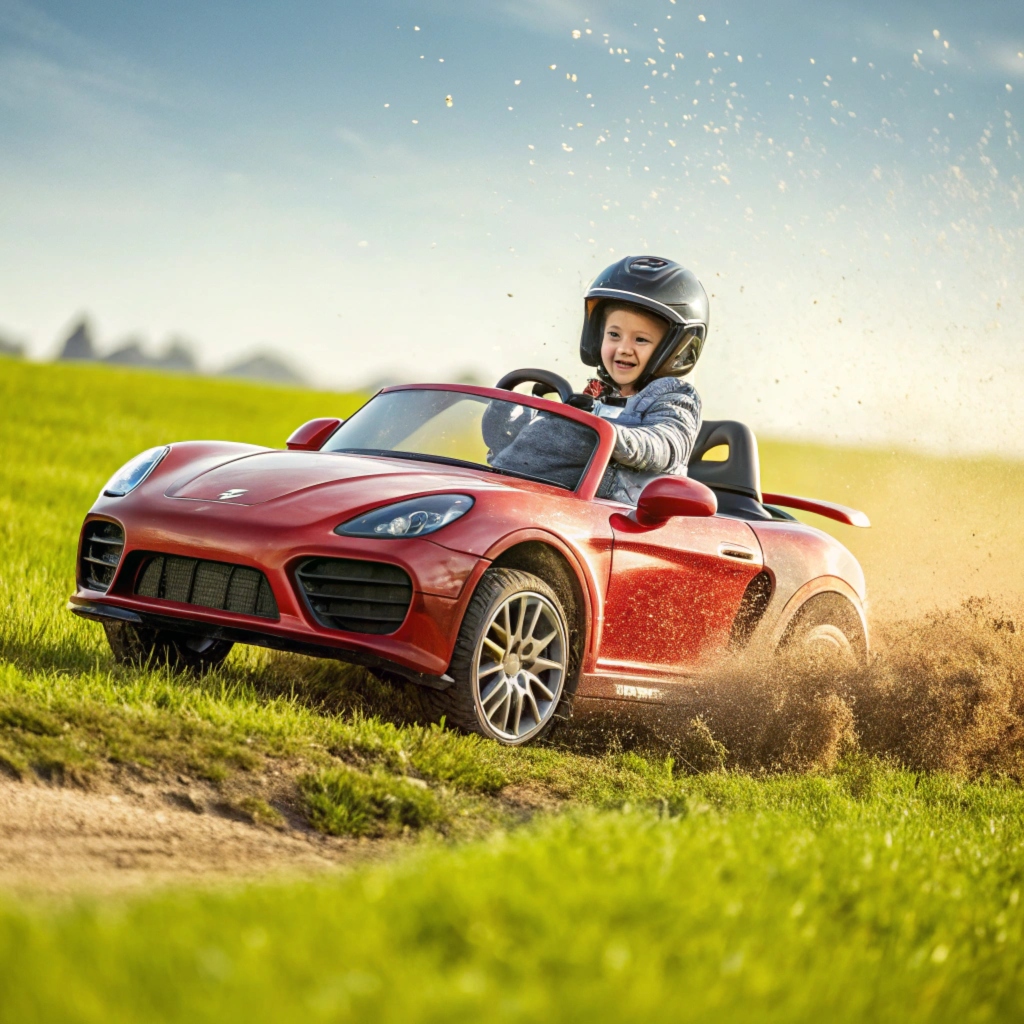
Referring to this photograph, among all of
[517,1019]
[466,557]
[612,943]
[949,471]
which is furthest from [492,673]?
[949,471]

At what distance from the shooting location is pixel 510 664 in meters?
5.73

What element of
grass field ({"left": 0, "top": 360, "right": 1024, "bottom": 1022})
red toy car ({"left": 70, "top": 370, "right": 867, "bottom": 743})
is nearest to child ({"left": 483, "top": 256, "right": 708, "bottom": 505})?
red toy car ({"left": 70, "top": 370, "right": 867, "bottom": 743})

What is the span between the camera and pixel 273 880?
136 inches

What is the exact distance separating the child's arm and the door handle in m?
0.58

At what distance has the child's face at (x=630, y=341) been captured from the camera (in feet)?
26.5

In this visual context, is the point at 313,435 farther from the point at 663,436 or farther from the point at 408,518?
the point at 408,518

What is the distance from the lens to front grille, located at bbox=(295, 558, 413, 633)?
535 cm

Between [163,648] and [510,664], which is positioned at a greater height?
[510,664]

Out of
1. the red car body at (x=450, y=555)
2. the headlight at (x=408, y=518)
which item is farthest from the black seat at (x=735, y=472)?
the headlight at (x=408, y=518)

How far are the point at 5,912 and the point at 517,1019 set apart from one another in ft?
3.43

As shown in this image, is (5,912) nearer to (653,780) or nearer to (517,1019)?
(517,1019)

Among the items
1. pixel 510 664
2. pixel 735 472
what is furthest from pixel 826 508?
pixel 510 664

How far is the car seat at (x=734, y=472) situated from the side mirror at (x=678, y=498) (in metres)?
1.77

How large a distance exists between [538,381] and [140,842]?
451 cm
